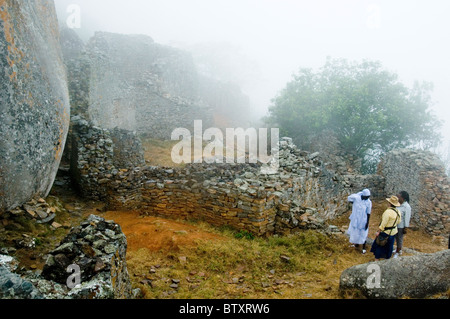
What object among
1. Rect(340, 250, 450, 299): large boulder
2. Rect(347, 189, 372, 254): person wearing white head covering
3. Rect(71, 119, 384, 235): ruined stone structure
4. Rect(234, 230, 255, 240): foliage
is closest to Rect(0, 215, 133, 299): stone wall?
Rect(340, 250, 450, 299): large boulder

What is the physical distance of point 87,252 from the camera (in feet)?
12.2

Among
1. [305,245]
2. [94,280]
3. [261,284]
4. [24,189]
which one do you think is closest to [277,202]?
[305,245]

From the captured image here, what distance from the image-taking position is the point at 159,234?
690 cm

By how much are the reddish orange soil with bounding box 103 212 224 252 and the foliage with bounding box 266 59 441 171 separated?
17.6m

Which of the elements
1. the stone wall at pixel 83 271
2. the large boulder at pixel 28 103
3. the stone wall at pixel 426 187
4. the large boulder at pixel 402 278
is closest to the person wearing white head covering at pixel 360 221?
the large boulder at pixel 402 278

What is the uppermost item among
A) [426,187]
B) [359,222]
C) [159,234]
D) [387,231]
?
[387,231]

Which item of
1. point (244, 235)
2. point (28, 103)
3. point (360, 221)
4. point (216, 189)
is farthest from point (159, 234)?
point (360, 221)

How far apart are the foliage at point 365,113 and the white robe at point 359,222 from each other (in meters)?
15.4

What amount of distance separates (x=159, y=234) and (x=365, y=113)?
20.2 m

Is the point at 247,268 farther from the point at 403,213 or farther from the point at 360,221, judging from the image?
the point at 403,213

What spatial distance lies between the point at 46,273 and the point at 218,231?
453 cm

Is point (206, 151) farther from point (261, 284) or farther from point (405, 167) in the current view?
point (261, 284)

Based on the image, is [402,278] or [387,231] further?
[387,231]

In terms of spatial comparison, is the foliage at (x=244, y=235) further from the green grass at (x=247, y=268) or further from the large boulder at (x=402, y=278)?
the large boulder at (x=402, y=278)
